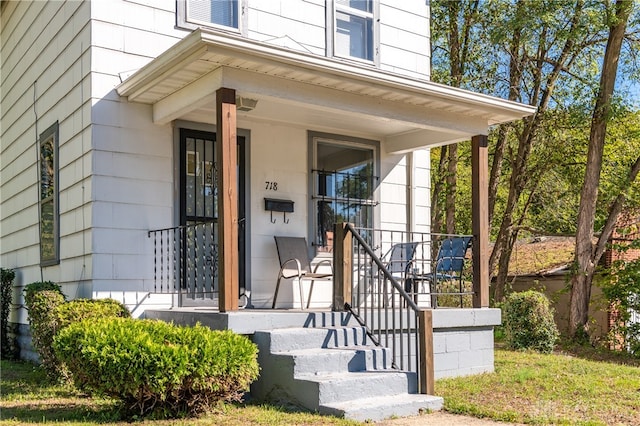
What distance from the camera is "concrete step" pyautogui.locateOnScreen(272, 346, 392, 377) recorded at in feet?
20.4

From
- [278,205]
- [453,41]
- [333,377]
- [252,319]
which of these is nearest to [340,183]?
[278,205]

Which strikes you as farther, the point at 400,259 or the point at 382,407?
the point at 400,259

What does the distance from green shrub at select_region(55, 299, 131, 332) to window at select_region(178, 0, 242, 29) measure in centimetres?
336

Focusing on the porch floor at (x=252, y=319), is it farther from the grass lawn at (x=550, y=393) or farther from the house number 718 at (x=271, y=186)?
the house number 718 at (x=271, y=186)

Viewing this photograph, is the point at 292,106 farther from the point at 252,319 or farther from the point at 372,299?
the point at 252,319

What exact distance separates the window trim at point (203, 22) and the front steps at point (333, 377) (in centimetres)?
384

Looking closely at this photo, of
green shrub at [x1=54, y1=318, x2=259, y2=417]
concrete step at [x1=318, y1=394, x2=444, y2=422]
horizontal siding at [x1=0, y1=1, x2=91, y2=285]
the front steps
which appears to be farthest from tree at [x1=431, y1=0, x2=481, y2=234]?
green shrub at [x1=54, y1=318, x2=259, y2=417]

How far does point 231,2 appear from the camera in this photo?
8.73 meters

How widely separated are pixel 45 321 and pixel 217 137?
2.56 m

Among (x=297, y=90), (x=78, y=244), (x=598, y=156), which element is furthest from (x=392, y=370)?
(x=598, y=156)

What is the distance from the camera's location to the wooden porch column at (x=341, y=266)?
7164 millimetres

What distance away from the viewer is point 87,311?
22.4ft

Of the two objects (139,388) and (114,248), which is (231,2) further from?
(139,388)

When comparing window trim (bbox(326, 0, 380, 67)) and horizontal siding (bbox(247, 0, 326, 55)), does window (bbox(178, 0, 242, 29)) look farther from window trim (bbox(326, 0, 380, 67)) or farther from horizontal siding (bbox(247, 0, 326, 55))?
window trim (bbox(326, 0, 380, 67))
